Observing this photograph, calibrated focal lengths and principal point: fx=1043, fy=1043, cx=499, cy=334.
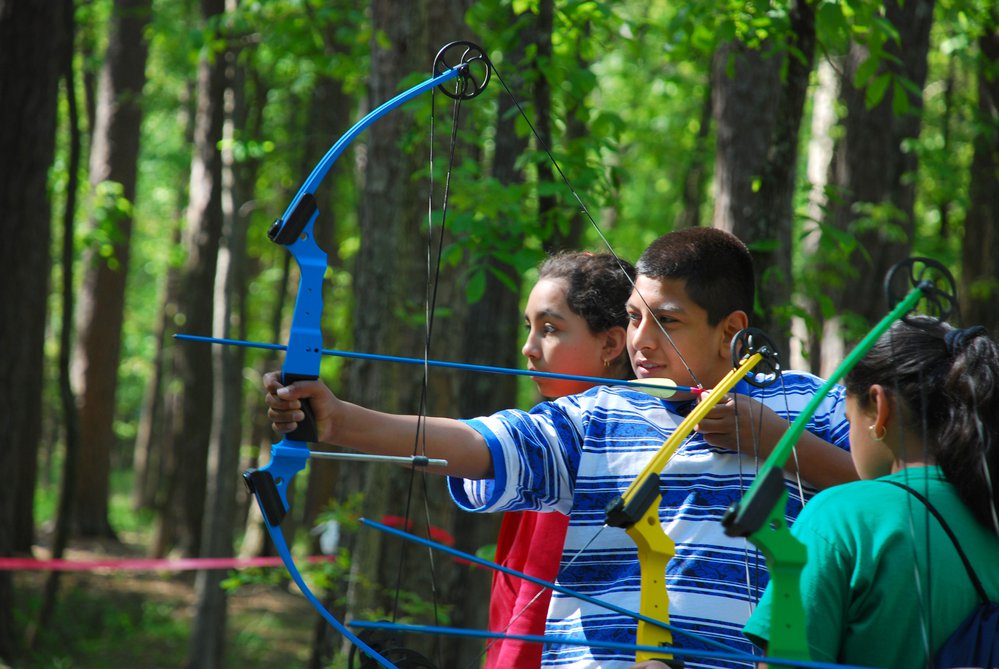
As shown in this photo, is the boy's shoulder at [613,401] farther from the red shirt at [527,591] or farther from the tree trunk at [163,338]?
the tree trunk at [163,338]

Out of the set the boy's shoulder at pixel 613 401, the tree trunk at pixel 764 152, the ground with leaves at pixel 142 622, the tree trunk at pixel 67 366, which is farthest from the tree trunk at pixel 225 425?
the boy's shoulder at pixel 613 401

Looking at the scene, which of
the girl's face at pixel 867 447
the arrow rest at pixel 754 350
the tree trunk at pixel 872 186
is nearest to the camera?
the girl's face at pixel 867 447

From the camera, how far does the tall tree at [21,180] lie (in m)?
6.28

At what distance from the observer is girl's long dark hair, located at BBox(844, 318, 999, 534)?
5.46 ft

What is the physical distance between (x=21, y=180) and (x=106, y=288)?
5.97 meters

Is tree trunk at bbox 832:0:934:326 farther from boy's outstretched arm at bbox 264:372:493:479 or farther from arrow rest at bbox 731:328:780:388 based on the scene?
boy's outstretched arm at bbox 264:372:493:479

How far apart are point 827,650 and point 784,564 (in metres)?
0.20

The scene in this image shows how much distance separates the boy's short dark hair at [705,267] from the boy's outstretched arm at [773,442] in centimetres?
27

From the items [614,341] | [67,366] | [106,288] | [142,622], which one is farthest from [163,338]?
[614,341]

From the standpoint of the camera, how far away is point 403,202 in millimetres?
4371

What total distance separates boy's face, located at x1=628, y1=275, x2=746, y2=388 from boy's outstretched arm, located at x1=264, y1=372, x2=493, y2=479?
0.45m

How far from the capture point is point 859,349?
163 cm

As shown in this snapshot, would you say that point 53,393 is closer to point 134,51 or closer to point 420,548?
point 134,51

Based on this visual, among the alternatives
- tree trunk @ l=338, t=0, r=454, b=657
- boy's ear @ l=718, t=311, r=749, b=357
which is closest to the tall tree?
tree trunk @ l=338, t=0, r=454, b=657
